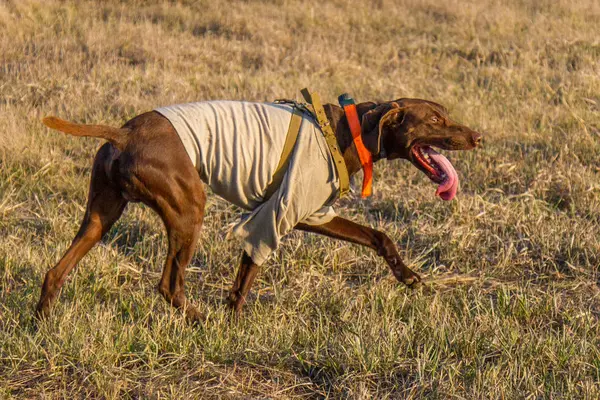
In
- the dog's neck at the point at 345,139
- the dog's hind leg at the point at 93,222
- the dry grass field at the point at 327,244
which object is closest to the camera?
the dry grass field at the point at 327,244

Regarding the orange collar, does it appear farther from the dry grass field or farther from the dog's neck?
the dry grass field

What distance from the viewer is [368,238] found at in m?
4.50

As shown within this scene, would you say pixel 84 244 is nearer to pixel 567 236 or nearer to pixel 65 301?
pixel 65 301

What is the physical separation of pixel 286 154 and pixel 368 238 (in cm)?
72

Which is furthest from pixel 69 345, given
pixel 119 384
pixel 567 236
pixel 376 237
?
pixel 567 236

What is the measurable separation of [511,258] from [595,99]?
3797 millimetres

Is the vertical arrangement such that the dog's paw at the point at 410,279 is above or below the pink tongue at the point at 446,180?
below

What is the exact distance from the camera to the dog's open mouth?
14.3ft

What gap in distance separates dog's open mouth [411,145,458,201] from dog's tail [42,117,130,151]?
59.1 inches

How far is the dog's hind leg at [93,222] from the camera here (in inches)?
157

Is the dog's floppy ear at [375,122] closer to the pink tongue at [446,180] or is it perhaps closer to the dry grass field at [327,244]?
the pink tongue at [446,180]

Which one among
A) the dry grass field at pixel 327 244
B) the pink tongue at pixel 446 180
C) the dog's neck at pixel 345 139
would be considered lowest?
the dry grass field at pixel 327 244

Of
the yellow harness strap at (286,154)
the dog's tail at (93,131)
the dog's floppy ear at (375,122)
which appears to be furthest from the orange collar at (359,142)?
the dog's tail at (93,131)

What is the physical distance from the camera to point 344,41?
430 inches
